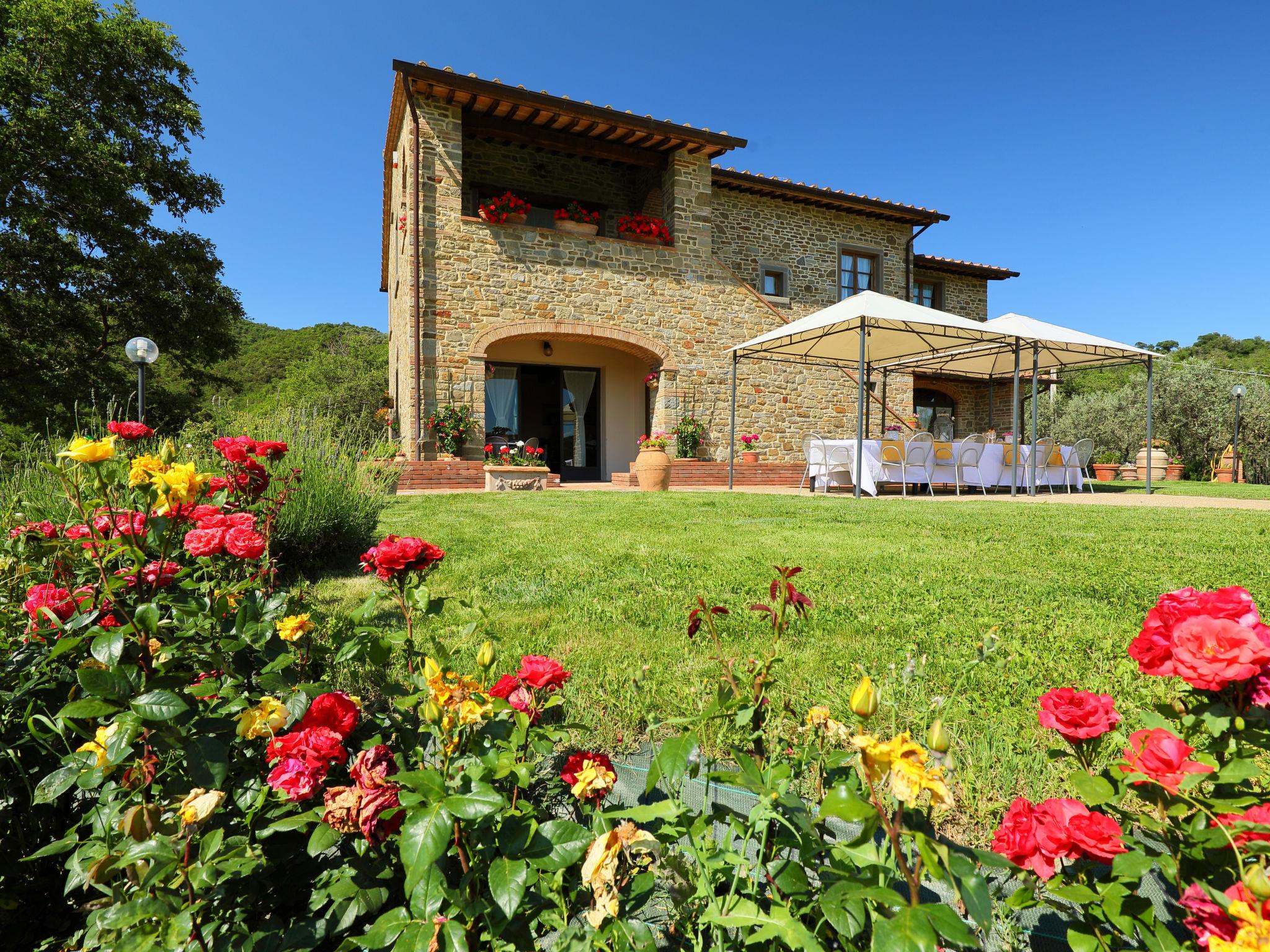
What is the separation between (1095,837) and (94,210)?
58.0 ft

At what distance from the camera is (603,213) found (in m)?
12.5

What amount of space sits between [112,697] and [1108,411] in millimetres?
22911

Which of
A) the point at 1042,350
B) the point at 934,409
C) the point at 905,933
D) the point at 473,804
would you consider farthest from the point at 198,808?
the point at 934,409

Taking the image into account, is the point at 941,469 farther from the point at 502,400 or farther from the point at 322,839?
the point at 322,839

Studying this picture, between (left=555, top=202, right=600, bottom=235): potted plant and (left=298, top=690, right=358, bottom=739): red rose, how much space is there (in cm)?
1039

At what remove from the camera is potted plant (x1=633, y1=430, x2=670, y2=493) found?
9.62 meters

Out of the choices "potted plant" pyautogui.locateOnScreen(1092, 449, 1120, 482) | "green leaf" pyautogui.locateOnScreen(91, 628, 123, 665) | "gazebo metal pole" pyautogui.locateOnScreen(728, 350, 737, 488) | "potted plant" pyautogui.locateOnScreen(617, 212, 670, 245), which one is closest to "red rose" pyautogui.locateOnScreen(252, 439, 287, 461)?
"green leaf" pyautogui.locateOnScreen(91, 628, 123, 665)

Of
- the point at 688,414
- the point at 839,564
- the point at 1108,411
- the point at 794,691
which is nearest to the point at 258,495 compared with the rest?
the point at 794,691

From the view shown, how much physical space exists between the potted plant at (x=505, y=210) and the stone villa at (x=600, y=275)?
0.13 metres

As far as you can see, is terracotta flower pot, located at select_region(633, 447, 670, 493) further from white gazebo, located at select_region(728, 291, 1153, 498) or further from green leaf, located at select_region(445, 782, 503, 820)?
green leaf, located at select_region(445, 782, 503, 820)

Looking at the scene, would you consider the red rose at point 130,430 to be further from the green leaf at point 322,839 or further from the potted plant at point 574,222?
the potted plant at point 574,222

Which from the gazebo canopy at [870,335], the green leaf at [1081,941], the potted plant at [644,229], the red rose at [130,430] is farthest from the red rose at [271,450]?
the potted plant at [644,229]

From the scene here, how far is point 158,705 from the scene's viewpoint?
0.84 m

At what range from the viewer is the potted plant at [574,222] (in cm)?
1038
